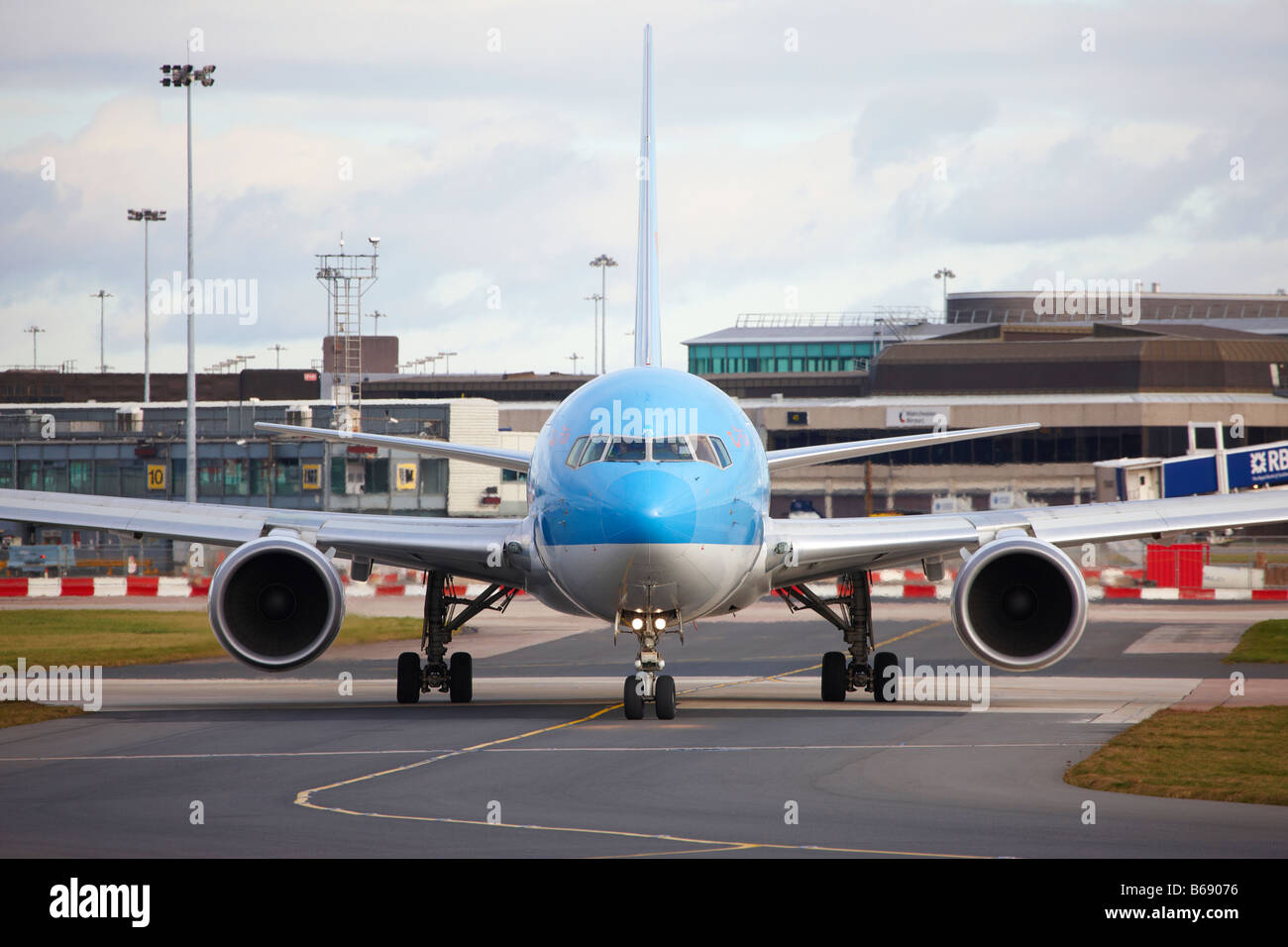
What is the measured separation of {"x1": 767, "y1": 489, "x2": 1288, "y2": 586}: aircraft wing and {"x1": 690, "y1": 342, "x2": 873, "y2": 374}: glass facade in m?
102

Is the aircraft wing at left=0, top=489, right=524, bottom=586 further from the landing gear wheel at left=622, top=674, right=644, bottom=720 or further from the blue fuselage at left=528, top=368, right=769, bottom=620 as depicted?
the landing gear wheel at left=622, top=674, right=644, bottom=720

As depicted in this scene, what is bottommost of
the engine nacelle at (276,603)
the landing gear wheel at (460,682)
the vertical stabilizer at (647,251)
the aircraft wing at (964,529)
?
the landing gear wheel at (460,682)

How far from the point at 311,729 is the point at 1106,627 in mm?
25767

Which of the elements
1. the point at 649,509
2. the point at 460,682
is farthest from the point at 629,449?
the point at 460,682

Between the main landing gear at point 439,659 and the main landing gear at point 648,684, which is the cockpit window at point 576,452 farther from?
the main landing gear at point 439,659

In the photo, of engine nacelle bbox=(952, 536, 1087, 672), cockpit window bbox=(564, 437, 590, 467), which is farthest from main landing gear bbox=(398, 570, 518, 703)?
engine nacelle bbox=(952, 536, 1087, 672)

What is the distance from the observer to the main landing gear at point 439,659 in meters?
23.5

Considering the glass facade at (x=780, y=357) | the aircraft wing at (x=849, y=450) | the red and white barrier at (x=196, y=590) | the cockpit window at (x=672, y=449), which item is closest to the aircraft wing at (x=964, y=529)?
the aircraft wing at (x=849, y=450)

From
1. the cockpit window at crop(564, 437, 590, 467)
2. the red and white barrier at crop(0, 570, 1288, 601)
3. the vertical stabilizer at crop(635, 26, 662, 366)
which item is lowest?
the red and white barrier at crop(0, 570, 1288, 601)

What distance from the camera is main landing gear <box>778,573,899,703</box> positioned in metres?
23.8

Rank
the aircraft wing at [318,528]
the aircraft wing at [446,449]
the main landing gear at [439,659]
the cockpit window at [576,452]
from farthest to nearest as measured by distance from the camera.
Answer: the main landing gear at [439,659] → the aircraft wing at [446,449] → the aircraft wing at [318,528] → the cockpit window at [576,452]

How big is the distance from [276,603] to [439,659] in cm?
325

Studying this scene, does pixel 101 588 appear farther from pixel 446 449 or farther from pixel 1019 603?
pixel 1019 603

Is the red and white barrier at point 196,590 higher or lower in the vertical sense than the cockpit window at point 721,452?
lower
